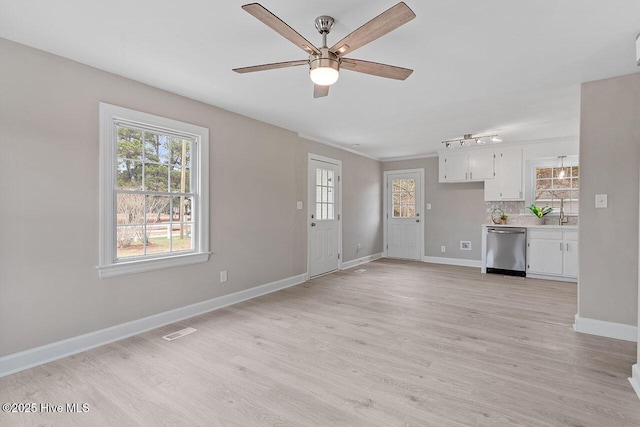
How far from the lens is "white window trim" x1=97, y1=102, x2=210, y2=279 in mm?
2713

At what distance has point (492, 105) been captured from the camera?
11.9ft

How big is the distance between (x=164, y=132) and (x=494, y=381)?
3.60 meters

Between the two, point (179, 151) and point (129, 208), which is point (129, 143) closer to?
point (179, 151)

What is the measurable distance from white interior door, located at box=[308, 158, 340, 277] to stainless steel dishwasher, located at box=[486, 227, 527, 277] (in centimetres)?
275

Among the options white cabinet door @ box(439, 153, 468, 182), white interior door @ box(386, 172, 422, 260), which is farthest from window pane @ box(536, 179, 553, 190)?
white interior door @ box(386, 172, 422, 260)

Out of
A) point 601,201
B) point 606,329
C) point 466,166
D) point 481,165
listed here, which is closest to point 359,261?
point 466,166

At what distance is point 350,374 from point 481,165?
516cm

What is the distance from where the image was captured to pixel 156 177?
3.20 m

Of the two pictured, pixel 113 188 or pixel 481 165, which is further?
pixel 481 165

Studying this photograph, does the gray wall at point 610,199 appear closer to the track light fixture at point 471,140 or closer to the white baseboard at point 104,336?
the track light fixture at point 471,140

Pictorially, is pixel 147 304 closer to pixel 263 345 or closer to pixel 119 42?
pixel 263 345

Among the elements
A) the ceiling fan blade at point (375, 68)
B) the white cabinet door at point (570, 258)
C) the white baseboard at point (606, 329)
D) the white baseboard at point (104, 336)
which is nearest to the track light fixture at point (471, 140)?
the white cabinet door at point (570, 258)

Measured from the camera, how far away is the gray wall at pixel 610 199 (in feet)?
9.23

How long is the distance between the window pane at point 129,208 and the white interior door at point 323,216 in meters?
2.67
